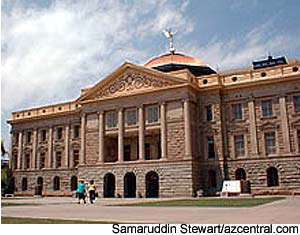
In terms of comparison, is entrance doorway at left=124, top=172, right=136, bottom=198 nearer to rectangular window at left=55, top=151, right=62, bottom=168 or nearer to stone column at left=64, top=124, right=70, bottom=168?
stone column at left=64, top=124, right=70, bottom=168

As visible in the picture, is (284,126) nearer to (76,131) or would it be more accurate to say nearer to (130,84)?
(130,84)

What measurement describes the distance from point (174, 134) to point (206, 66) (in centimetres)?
1516

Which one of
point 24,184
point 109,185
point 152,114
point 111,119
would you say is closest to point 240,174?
point 152,114

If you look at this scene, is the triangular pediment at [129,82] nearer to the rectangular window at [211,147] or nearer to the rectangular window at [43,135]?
the rectangular window at [211,147]

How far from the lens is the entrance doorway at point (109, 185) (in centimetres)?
4544

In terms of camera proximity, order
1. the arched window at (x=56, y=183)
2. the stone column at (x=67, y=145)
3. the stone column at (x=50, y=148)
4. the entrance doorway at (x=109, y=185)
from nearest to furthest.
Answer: the entrance doorway at (x=109, y=185) → the stone column at (x=67, y=145) → the arched window at (x=56, y=183) → the stone column at (x=50, y=148)

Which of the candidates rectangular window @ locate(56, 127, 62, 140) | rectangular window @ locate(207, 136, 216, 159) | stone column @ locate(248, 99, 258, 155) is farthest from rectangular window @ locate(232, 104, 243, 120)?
rectangular window @ locate(56, 127, 62, 140)

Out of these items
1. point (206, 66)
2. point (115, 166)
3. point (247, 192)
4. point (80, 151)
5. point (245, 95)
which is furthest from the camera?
point (206, 66)

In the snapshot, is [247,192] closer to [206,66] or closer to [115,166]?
[115,166]

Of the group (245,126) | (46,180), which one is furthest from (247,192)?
(46,180)

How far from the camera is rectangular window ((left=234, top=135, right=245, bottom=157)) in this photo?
41344 mm

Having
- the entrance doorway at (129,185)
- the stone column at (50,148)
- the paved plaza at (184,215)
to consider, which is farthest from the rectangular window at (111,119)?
the paved plaza at (184,215)

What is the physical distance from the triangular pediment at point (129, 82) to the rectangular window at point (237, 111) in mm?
5697

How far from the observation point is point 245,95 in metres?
41.7
